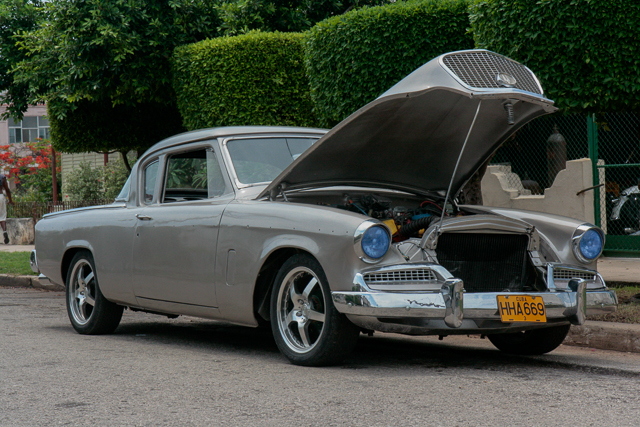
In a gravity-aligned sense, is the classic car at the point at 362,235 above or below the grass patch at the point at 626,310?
above

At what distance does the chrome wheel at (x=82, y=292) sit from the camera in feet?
22.7

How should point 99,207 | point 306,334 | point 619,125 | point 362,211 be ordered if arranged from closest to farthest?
point 306,334
point 362,211
point 99,207
point 619,125

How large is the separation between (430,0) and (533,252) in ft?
17.2

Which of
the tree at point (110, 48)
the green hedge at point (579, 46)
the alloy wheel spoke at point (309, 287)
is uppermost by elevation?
the tree at point (110, 48)

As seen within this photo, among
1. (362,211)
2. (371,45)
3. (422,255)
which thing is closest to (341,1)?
(371,45)

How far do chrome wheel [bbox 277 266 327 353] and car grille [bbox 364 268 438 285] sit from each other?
0.40 meters

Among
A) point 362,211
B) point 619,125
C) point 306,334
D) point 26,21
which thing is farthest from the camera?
point 26,21

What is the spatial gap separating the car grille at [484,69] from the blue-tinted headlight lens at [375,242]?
1.04m

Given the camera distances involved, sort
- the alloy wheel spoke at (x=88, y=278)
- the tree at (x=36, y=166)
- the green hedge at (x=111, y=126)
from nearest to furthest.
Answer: the alloy wheel spoke at (x=88, y=278) → the green hedge at (x=111, y=126) → the tree at (x=36, y=166)

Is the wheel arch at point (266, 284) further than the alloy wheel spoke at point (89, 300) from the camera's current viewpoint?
No

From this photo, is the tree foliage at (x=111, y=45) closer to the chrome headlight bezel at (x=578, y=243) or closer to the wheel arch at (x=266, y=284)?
the wheel arch at (x=266, y=284)

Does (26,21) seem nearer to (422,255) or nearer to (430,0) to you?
(430,0)

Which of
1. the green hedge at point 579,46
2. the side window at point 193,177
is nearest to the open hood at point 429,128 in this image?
the side window at point 193,177

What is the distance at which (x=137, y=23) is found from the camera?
12.1m
